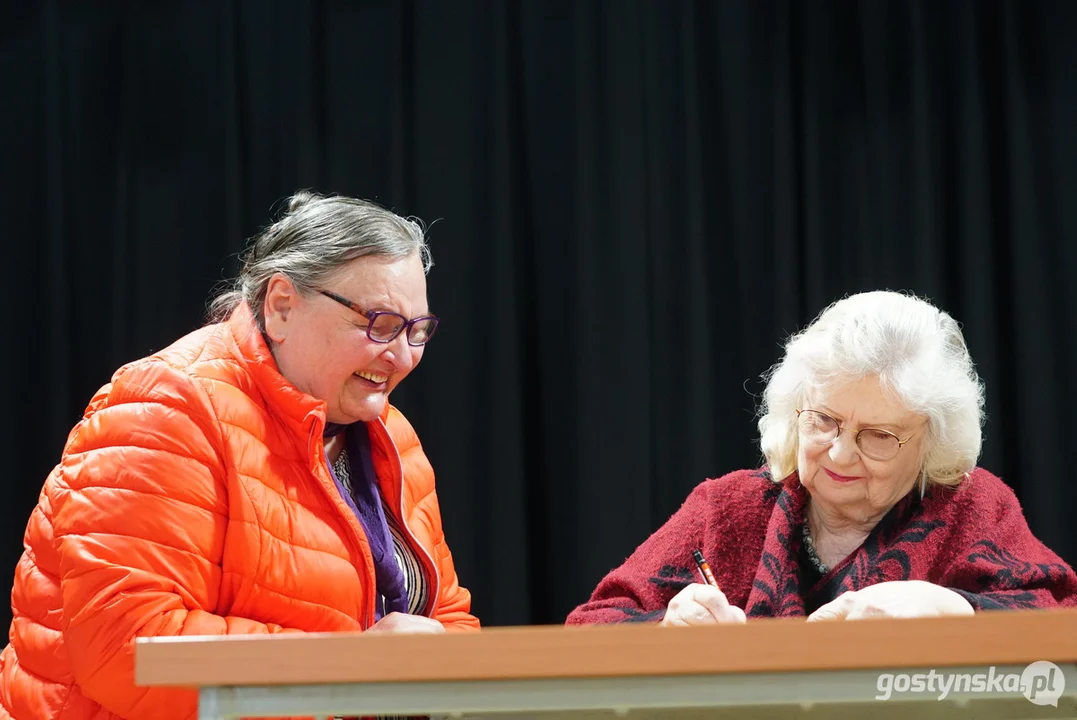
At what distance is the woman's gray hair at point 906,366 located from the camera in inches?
74.5

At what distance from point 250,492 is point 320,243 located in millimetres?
417

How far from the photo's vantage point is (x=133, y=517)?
62.8 inches

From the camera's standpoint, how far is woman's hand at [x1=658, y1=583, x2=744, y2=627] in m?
1.70

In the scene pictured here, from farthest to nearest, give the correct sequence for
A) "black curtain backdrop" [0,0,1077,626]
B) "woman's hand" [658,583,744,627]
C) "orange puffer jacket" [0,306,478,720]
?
"black curtain backdrop" [0,0,1077,626] → "woman's hand" [658,583,744,627] → "orange puffer jacket" [0,306,478,720]

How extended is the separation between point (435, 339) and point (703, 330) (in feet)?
2.27

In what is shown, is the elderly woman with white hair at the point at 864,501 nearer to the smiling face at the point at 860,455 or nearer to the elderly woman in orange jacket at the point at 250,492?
the smiling face at the point at 860,455

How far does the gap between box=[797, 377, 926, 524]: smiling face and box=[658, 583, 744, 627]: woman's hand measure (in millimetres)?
318

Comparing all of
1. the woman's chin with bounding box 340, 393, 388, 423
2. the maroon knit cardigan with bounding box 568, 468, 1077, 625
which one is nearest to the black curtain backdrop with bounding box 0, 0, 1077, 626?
the maroon knit cardigan with bounding box 568, 468, 1077, 625

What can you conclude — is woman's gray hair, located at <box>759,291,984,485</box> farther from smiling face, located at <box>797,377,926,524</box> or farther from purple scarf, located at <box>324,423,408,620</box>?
purple scarf, located at <box>324,423,408,620</box>

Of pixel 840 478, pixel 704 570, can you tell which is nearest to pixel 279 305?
pixel 704 570

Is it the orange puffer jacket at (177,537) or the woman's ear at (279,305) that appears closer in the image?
the orange puffer jacket at (177,537)

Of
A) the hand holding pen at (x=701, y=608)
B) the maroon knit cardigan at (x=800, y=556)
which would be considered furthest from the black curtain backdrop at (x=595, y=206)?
the hand holding pen at (x=701, y=608)

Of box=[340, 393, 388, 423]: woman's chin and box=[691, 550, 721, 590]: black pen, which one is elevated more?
box=[340, 393, 388, 423]: woman's chin

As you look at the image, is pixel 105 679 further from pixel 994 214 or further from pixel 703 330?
pixel 994 214
